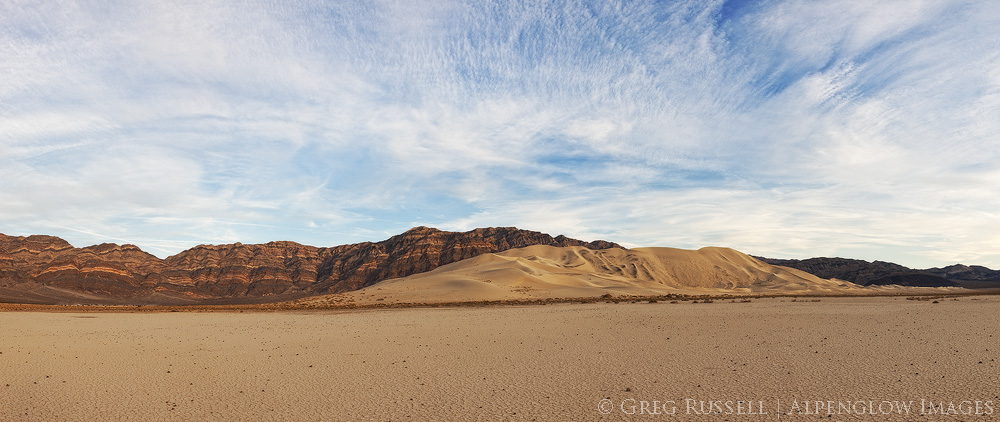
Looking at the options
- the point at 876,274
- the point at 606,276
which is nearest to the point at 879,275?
the point at 876,274

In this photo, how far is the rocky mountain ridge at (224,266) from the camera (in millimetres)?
127062

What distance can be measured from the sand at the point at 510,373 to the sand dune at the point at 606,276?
39.0 m

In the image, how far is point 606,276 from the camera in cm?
9781

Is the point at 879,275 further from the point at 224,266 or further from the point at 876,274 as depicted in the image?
→ the point at 224,266

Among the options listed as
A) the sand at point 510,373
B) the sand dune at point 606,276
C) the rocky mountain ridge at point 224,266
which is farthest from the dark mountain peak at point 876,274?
the sand at point 510,373

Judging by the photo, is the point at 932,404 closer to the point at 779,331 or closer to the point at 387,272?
the point at 779,331

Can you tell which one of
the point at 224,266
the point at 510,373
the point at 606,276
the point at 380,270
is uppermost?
the point at 606,276

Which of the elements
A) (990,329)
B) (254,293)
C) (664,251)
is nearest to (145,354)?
(990,329)

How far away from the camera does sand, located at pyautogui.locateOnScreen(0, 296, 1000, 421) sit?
28.7 feet

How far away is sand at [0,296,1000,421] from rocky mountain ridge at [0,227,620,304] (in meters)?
112

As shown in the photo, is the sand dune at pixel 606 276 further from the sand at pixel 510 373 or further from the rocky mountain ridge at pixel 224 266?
the rocky mountain ridge at pixel 224 266

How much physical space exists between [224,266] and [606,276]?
421 feet

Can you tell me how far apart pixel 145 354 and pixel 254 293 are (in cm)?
15404

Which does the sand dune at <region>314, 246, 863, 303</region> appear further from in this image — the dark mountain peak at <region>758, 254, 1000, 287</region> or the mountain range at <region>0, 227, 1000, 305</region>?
the dark mountain peak at <region>758, 254, 1000, 287</region>
